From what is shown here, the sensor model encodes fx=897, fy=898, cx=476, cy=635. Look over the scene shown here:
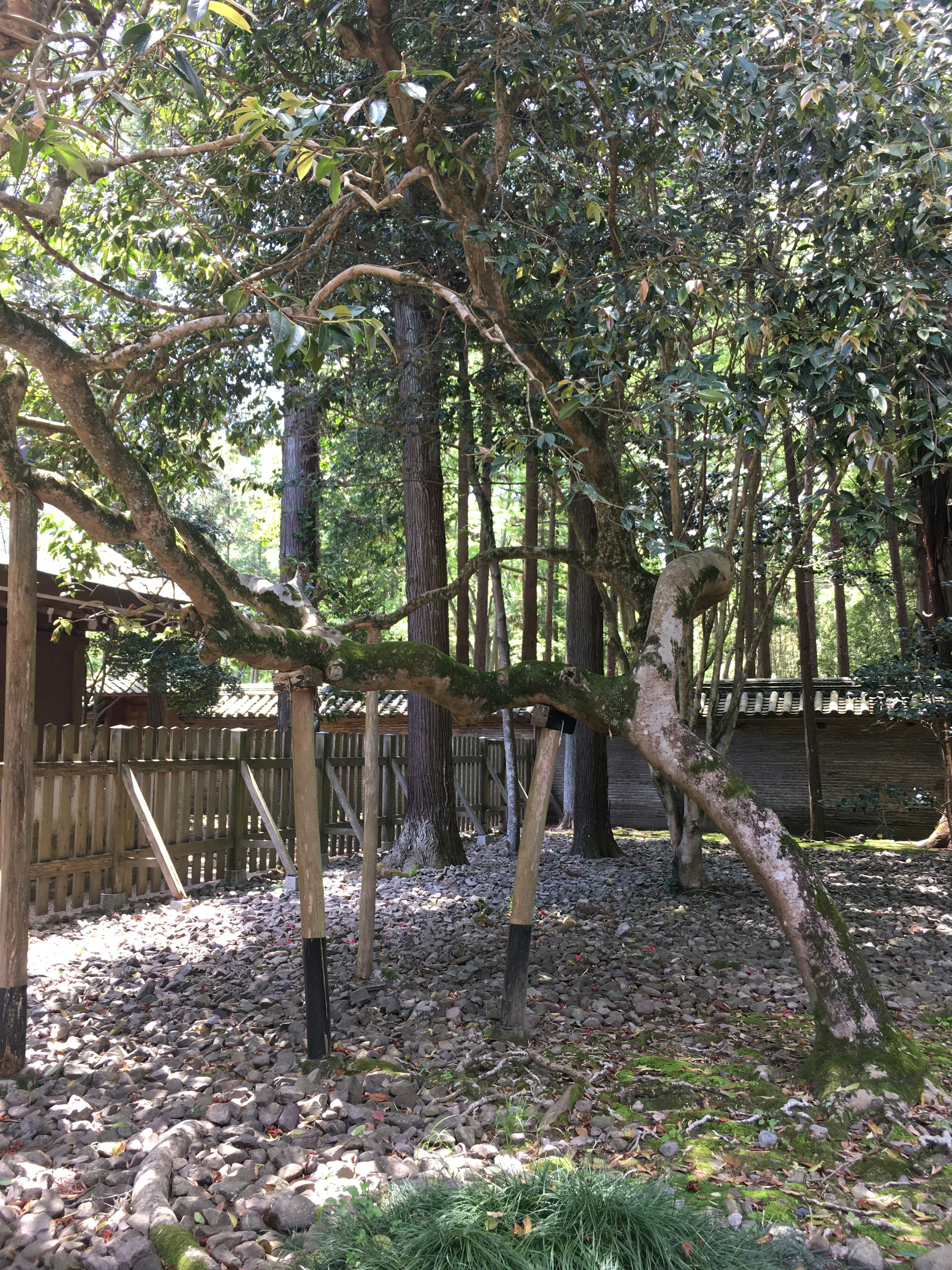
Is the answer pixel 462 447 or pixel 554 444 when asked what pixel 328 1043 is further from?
pixel 462 447

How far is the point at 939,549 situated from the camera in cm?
1159

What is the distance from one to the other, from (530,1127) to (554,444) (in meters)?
3.29

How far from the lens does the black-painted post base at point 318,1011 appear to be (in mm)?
4266

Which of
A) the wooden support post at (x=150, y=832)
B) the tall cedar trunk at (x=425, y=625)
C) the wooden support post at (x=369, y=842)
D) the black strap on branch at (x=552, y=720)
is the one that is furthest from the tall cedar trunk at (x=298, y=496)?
the black strap on branch at (x=552, y=720)

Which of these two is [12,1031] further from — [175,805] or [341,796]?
[341,796]

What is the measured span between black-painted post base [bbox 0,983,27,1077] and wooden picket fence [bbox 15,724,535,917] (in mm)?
1863

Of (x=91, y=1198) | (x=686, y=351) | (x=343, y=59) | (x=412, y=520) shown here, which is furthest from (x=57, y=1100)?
(x=343, y=59)

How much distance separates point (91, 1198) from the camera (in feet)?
9.82

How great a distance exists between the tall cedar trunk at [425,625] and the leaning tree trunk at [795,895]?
15.5 feet

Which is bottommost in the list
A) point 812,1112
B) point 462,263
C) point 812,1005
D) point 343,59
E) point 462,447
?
point 812,1112

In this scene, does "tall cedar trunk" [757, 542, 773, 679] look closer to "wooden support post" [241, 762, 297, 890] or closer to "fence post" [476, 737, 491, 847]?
"fence post" [476, 737, 491, 847]

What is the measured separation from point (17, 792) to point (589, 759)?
7.86 metres

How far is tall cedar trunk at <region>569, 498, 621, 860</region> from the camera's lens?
11.0m

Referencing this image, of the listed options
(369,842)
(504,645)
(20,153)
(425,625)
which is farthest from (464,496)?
(20,153)
